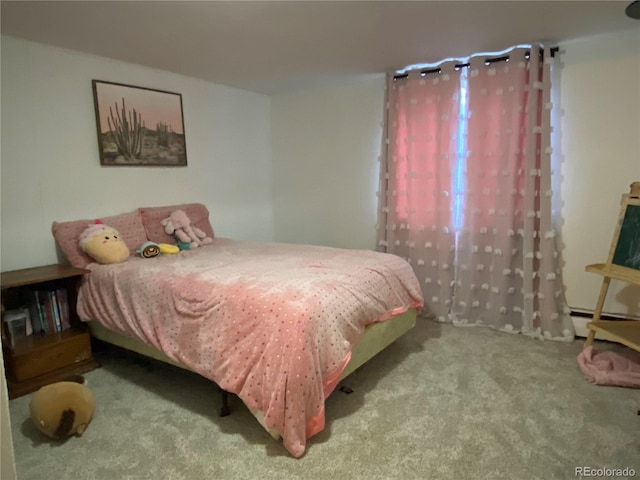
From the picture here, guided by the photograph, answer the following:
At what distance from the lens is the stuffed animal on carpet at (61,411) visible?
6.03 ft

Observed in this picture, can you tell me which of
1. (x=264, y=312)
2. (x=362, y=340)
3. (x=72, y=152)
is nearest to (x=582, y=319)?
(x=362, y=340)

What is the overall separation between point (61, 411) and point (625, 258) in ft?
10.6

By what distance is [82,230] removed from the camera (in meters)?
2.82

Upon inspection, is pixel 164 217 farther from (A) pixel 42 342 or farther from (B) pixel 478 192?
(B) pixel 478 192

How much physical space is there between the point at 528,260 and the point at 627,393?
1037 mm

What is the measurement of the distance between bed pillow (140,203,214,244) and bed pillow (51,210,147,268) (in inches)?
2.2

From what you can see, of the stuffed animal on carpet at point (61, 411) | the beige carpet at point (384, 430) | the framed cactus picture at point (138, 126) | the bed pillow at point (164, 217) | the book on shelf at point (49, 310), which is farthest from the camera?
the bed pillow at point (164, 217)

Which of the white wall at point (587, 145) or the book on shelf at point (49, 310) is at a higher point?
the white wall at point (587, 145)

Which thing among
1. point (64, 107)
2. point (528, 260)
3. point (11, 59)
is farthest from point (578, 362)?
point (11, 59)

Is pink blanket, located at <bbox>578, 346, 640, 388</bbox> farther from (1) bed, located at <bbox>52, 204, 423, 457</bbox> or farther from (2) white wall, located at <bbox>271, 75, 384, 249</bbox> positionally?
(2) white wall, located at <bbox>271, 75, 384, 249</bbox>

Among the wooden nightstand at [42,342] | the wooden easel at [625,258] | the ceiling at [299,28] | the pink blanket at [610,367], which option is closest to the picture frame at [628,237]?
the wooden easel at [625,258]

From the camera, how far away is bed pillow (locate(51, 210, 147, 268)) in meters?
2.71

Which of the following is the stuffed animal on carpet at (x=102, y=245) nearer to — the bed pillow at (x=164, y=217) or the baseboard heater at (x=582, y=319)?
the bed pillow at (x=164, y=217)

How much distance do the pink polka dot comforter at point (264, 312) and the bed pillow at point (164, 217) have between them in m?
0.45
